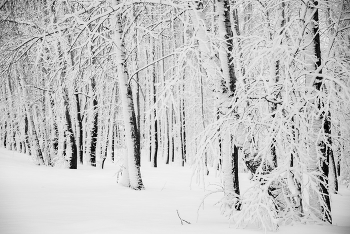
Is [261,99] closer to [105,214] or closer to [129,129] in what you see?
[105,214]

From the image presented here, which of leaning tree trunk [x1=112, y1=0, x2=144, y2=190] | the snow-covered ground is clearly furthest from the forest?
the snow-covered ground

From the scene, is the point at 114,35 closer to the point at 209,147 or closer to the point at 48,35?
the point at 48,35

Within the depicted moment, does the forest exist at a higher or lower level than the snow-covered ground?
higher

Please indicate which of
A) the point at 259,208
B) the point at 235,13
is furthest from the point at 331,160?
the point at 259,208

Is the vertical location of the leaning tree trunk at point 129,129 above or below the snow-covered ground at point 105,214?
above

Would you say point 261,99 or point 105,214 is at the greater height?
point 261,99

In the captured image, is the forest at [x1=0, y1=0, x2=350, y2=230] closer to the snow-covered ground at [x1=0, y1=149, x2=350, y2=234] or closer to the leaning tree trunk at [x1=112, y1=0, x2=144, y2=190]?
the leaning tree trunk at [x1=112, y1=0, x2=144, y2=190]

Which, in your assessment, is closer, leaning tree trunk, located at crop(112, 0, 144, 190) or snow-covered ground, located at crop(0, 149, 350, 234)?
snow-covered ground, located at crop(0, 149, 350, 234)

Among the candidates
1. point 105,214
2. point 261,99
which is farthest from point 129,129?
point 261,99

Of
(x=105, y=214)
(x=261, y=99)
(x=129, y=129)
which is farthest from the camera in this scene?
(x=129, y=129)

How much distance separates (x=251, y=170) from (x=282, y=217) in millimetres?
816

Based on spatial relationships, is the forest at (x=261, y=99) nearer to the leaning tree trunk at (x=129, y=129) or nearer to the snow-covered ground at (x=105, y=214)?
the leaning tree trunk at (x=129, y=129)

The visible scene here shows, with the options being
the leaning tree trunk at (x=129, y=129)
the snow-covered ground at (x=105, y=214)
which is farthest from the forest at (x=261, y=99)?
the snow-covered ground at (x=105, y=214)

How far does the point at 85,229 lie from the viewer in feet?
10.2
